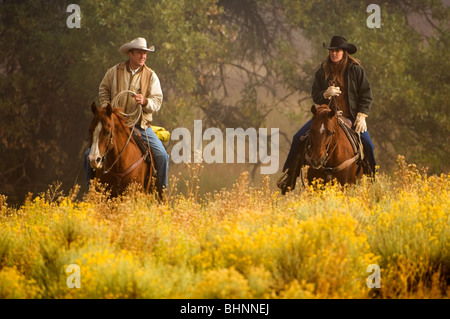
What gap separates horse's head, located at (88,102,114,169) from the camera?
30.4ft

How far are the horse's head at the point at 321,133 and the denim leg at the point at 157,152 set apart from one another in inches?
86.0

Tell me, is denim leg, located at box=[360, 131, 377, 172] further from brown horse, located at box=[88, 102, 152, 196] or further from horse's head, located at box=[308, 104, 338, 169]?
brown horse, located at box=[88, 102, 152, 196]

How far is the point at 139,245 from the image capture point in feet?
27.1

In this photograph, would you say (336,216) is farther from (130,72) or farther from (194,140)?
(194,140)

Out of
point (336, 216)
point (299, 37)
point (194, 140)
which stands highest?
point (299, 37)

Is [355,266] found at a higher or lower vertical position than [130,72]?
lower

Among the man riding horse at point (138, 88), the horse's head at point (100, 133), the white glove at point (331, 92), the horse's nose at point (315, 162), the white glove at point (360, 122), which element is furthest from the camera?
the white glove at point (360, 122)

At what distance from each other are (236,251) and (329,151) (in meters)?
3.40

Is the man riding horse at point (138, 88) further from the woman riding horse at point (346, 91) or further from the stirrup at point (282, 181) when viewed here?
the woman riding horse at point (346, 91)

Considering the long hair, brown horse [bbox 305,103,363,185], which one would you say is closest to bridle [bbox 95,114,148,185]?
brown horse [bbox 305,103,363,185]

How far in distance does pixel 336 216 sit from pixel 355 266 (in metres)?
0.63

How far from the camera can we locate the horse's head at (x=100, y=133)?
30.4 feet

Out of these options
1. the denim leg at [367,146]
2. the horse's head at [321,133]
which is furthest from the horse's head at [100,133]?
the denim leg at [367,146]
